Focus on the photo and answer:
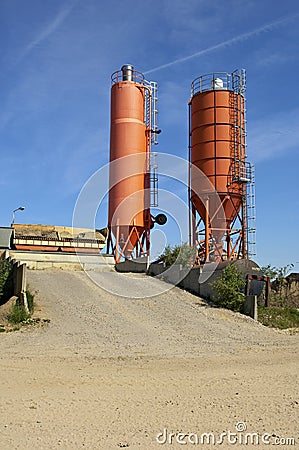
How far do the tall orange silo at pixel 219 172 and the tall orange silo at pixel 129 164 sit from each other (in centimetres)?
381

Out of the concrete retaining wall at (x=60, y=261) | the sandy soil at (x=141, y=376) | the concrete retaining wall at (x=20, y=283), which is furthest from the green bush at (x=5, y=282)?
the concrete retaining wall at (x=60, y=261)

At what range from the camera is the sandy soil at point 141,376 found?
6.55 metres

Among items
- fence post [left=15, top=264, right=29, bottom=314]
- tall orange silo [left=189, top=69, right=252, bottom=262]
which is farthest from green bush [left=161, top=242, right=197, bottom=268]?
fence post [left=15, top=264, right=29, bottom=314]

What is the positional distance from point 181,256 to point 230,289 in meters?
6.15

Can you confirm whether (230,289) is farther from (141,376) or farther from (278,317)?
(141,376)

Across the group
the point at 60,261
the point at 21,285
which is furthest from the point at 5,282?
the point at 60,261

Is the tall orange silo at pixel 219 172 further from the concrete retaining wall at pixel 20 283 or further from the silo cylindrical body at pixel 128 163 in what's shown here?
the concrete retaining wall at pixel 20 283

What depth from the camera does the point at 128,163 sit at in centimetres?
3162

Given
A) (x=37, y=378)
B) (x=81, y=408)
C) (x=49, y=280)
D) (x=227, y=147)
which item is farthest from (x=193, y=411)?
(x=227, y=147)

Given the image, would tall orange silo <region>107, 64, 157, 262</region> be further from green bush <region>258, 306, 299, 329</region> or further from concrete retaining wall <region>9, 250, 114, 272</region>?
green bush <region>258, 306, 299, 329</region>

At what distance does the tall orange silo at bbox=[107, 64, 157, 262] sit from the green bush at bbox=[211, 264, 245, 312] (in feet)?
37.0

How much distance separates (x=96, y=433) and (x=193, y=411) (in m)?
1.75

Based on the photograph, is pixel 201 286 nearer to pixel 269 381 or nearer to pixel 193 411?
pixel 269 381

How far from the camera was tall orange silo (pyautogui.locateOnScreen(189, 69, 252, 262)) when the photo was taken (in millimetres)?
27297
